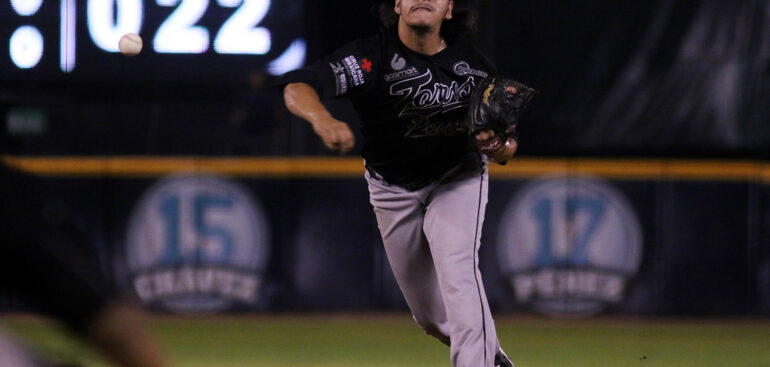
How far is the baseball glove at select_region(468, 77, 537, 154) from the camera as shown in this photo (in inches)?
143

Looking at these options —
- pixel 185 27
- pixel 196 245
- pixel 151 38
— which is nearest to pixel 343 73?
pixel 185 27

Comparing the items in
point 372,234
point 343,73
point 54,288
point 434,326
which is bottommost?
point 434,326

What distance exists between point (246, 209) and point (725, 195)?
3095 millimetres

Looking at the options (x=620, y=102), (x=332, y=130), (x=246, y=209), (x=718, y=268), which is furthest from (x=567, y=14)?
(x=332, y=130)

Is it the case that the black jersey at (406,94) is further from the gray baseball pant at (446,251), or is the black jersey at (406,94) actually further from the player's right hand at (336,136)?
the player's right hand at (336,136)

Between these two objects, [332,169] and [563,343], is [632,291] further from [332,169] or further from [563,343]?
[332,169]

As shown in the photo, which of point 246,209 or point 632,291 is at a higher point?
point 246,209

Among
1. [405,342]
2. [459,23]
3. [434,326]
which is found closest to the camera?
[434,326]

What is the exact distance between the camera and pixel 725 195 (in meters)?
7.05

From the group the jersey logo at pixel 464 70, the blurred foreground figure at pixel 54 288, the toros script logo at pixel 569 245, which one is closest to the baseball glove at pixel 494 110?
the jersey logo at pixel 464 70

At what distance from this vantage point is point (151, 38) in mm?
6379

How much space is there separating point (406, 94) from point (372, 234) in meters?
3.25

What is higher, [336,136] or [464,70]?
[464,70]

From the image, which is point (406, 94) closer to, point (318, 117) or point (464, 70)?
point (464, 70)
